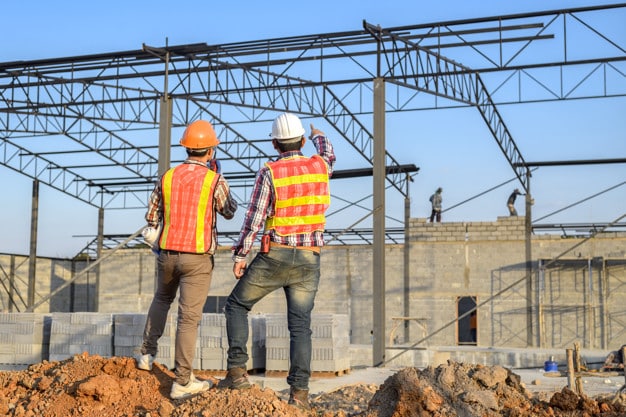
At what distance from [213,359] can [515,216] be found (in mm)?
15491

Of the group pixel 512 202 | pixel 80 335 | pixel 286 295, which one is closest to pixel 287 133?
pixel 286 295

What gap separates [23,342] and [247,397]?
9.37 meters

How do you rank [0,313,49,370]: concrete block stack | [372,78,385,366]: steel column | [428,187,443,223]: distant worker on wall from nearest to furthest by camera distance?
1. [0,313,49,370]: concrete block stack
2. [372,78,385,366]: steel column
3. [428,187,443,223]: distant worker on wall

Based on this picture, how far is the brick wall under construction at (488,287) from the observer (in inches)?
961

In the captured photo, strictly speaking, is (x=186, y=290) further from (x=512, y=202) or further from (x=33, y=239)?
(x=33, y=239)

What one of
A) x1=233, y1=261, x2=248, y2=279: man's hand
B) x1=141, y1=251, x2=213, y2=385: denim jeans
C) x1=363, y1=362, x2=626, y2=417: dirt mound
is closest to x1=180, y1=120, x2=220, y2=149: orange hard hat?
x1=141, y1=251, x2=213, y2=385: denim jeans

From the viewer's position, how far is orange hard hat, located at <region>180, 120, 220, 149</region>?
18.4 ft

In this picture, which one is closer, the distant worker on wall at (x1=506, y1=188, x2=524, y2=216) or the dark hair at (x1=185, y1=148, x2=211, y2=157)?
the dark hair at (x1=185, y1=148, x2=211, y2=157)

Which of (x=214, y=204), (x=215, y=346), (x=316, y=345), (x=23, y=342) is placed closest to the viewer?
(x=214, y=204)

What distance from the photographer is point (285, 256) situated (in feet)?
17.4

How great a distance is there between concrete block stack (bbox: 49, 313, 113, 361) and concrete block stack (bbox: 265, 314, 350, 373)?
254 cm

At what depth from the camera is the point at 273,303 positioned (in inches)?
1101

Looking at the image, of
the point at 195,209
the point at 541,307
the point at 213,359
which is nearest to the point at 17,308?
the point at 541,307

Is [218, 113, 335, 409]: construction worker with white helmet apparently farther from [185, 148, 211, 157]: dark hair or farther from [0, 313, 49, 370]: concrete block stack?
[0, 313, 49, 370]: concrete block stack
